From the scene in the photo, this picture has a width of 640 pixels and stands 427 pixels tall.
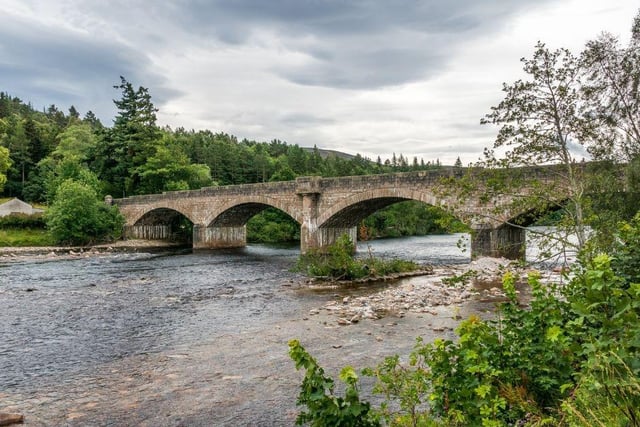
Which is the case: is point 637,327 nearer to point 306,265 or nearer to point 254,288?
point 254,288

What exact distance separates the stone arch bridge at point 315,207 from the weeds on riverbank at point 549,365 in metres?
7.97

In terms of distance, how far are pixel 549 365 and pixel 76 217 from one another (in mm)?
50674

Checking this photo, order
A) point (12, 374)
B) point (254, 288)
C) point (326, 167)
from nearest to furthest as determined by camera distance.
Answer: point (12, 374) → point (254, 288) → point (326, 167)

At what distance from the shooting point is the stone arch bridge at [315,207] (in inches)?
1026

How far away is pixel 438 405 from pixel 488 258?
2338 centimetres

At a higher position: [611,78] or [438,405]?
[611,78]

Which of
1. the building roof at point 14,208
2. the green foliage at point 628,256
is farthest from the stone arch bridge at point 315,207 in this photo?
the building roof at point 14,208

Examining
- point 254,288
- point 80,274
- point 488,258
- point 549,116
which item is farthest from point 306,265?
point 549,116

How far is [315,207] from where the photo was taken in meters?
37.1

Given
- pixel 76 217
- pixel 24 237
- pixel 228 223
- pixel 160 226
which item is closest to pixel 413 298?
pixel 228 223

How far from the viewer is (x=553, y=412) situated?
4.76 metres

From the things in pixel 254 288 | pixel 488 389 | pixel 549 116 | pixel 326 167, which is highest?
pixel 326 167

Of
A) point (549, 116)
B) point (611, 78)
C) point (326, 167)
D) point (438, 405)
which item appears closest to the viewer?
point (438, 405)

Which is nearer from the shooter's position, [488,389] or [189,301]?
[488,389]
